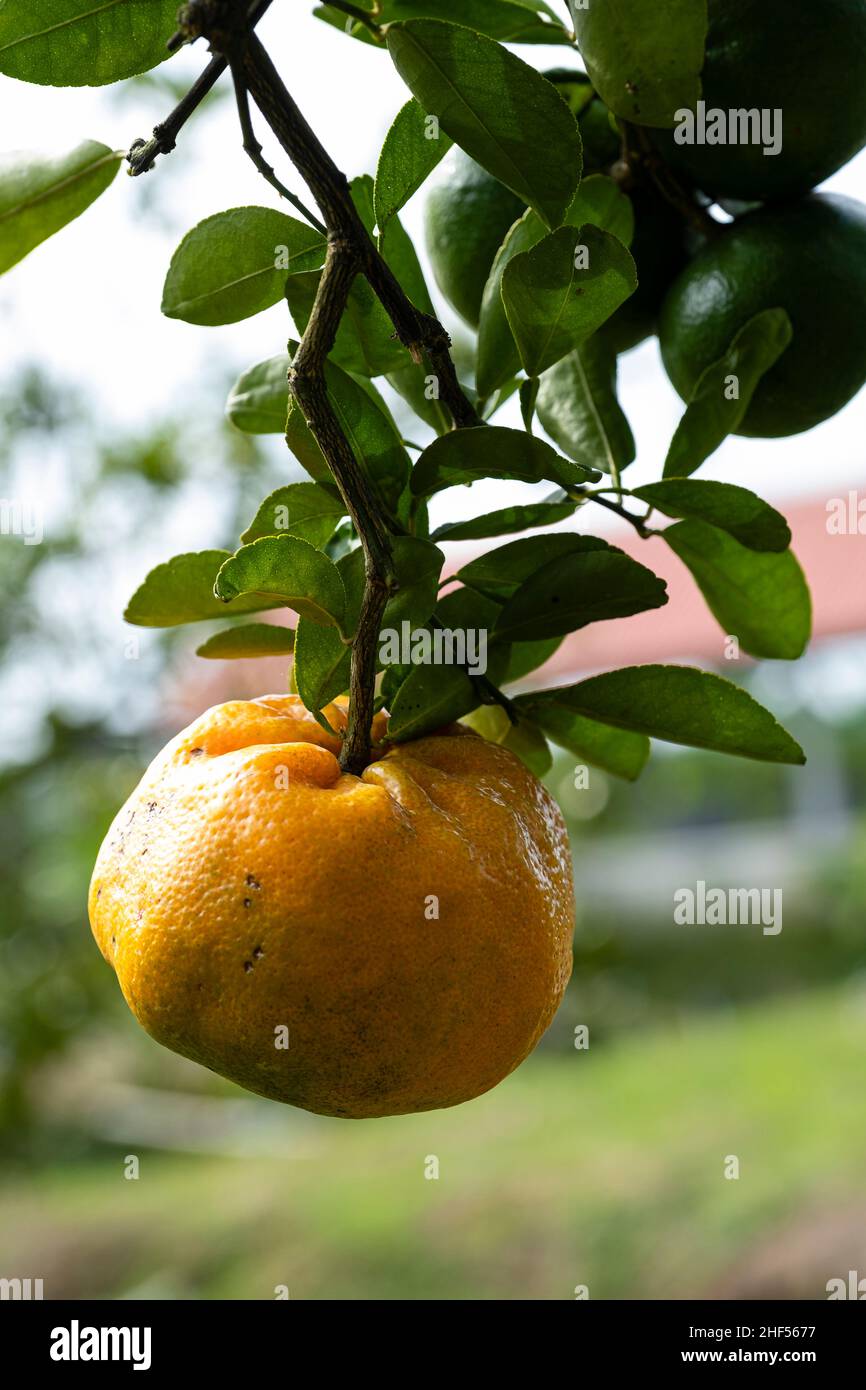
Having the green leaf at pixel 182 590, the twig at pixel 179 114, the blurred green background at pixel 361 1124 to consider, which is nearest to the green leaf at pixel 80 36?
the twig at pixel 179 114

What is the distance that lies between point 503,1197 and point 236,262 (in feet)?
13.4

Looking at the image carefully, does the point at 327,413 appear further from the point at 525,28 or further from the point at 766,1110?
the point at 766,1110

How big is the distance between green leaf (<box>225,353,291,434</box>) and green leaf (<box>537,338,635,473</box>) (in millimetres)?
102

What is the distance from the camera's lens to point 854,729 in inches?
286

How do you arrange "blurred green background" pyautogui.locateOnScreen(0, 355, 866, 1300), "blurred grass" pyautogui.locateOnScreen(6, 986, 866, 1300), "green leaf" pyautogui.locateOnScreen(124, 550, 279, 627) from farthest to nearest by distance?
"blurred grass" pyautogui.locateOnScreen(6, 986, 866, 1300), "blurred green background" pyautogui.locateOnScreen(0, 355, 866, 1300), "green leaf" pyautogui.locateOnScreen(124, 550, 279, 627)

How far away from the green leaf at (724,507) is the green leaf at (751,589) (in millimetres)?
47

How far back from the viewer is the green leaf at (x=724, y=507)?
1.28 feet

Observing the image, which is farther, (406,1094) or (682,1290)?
(682,1290)

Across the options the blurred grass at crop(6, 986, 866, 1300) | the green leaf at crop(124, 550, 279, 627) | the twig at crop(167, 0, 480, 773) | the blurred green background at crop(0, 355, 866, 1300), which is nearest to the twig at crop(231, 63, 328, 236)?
the twig at crop(167, 0, 480, 773)

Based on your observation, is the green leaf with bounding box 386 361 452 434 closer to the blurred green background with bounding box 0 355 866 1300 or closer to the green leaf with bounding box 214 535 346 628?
A: the green leaf with bounding box 214 535 346 628

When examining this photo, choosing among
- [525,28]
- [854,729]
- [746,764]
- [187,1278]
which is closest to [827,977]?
[746,764]

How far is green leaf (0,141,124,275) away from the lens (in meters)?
0.37

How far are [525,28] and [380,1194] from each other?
4.17 meters

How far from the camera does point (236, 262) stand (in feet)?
1.20
